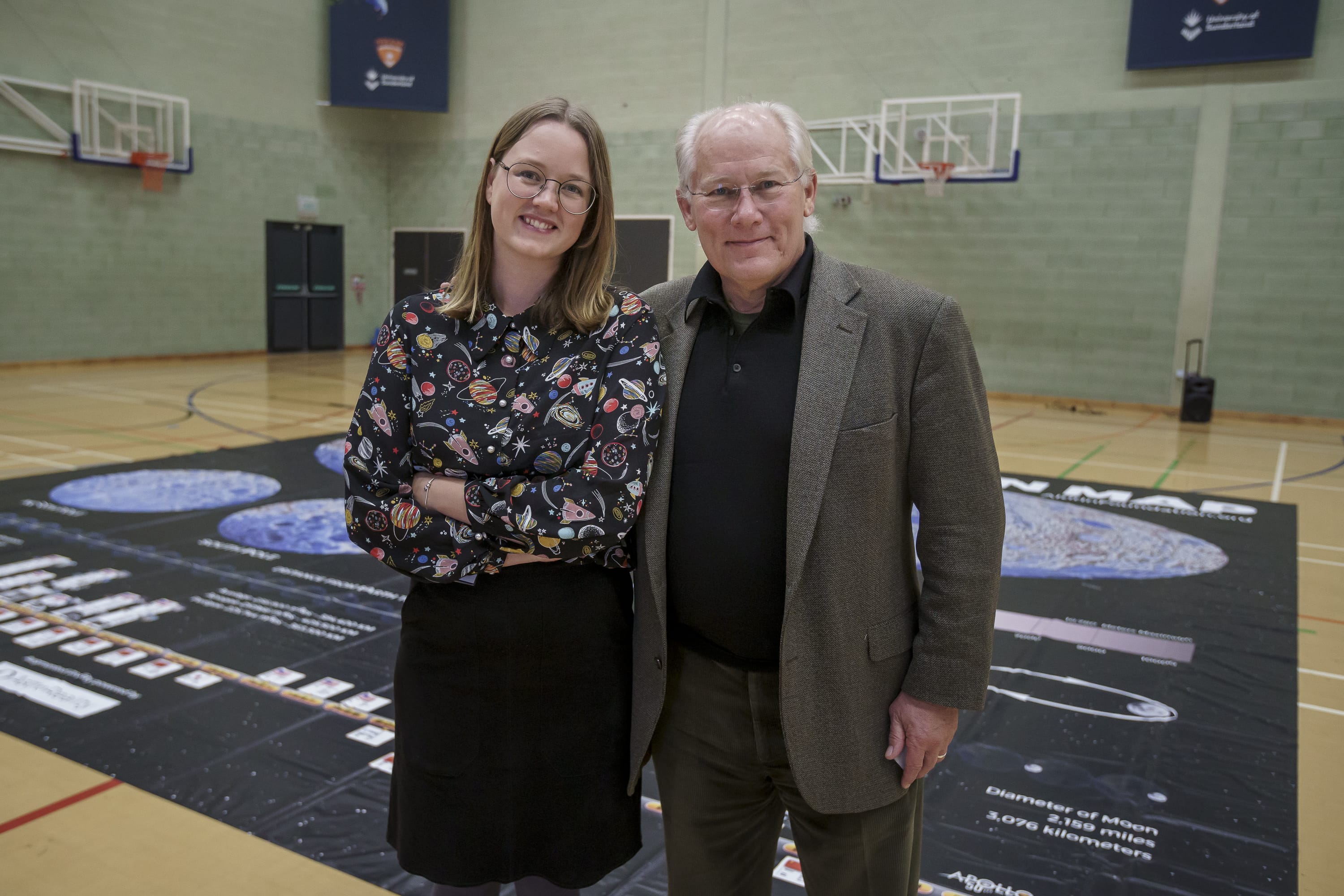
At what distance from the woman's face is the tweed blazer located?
442 mm

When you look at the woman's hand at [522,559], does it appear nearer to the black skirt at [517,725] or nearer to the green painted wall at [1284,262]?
the black skirt at [517,725]

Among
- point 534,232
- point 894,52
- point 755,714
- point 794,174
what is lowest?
point 755,714

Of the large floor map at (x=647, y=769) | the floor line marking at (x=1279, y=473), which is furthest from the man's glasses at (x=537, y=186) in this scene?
the floor line marking at (x=1279, y=473)

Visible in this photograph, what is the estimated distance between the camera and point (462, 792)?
175cm

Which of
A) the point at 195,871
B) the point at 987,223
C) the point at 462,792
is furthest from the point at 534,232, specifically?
the point at 987,223

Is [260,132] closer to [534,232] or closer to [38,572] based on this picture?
[38,572]

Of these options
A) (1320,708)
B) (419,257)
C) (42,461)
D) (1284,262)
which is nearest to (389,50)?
(419,257)

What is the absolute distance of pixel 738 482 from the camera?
61.6 inches

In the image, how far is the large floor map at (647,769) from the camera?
8.50ft

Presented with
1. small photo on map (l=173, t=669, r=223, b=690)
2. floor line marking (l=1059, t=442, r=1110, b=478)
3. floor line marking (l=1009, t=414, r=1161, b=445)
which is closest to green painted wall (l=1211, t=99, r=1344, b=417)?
floor line marking (l=1009, t=414, r=1161, b=445)

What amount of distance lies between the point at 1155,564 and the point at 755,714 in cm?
457

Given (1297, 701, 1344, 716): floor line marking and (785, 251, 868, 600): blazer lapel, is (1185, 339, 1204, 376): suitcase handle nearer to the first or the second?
(1297, 701, 1344, 716): floor line marking

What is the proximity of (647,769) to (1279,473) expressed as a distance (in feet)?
25.1

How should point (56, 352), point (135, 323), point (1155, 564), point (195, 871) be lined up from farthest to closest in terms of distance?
point (135, 323)
point (56, 352)
point (1155, 564)
point (195, 871)
